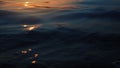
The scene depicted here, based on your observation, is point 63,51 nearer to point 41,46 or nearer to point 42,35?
point 41,46

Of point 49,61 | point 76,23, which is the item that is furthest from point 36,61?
point 76,23

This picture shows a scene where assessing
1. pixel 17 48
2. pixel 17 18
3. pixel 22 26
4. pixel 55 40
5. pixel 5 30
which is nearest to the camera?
pixel 17 48

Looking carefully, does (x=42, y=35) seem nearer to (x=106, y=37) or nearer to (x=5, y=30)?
(x=5, y=30)

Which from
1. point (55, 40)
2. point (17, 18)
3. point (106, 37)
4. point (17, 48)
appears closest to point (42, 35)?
point (55, 40)

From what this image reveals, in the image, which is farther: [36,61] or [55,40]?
[55,40]

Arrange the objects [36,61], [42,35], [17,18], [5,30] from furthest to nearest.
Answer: [17,18] < [5,30] < [42,35] < [36,61]

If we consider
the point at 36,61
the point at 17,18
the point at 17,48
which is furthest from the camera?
the point at 17,18
